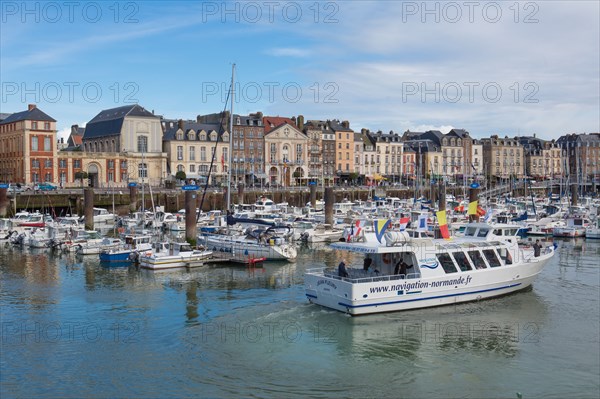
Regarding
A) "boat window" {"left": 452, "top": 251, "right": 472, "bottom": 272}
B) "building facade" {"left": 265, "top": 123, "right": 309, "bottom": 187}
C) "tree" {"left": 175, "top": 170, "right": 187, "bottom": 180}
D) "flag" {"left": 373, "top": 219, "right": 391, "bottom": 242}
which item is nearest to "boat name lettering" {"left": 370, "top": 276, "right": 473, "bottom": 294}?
"boat window" {"left": 452, "top": 251, "right": 472, "bottom": 272}

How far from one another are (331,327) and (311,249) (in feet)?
81.7

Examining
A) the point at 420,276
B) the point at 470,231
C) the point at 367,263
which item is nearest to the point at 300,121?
the point at 470,231

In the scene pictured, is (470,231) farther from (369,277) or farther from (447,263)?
(369,277)

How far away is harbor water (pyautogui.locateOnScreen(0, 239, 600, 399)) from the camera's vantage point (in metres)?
19.5

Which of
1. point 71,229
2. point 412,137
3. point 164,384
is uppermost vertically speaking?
point 412,137

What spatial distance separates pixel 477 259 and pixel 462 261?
39.9 inches

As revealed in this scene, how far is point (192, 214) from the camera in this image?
4694 centimetres

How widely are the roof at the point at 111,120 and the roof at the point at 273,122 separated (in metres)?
18.3

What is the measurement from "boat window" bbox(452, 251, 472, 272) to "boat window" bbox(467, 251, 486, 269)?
40cm

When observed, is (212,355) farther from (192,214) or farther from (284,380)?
(192,214)

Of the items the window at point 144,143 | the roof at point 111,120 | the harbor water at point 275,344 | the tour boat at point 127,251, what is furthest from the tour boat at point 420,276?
the roof at point 111,120

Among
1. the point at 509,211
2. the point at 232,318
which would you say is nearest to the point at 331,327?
the point at 232,318

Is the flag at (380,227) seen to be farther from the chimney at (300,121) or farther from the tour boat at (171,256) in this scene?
the chimney at (300,121)

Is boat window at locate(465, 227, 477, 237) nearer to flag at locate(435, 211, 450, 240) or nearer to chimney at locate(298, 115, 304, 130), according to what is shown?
flag at locate(435, 211, 450, 240)
